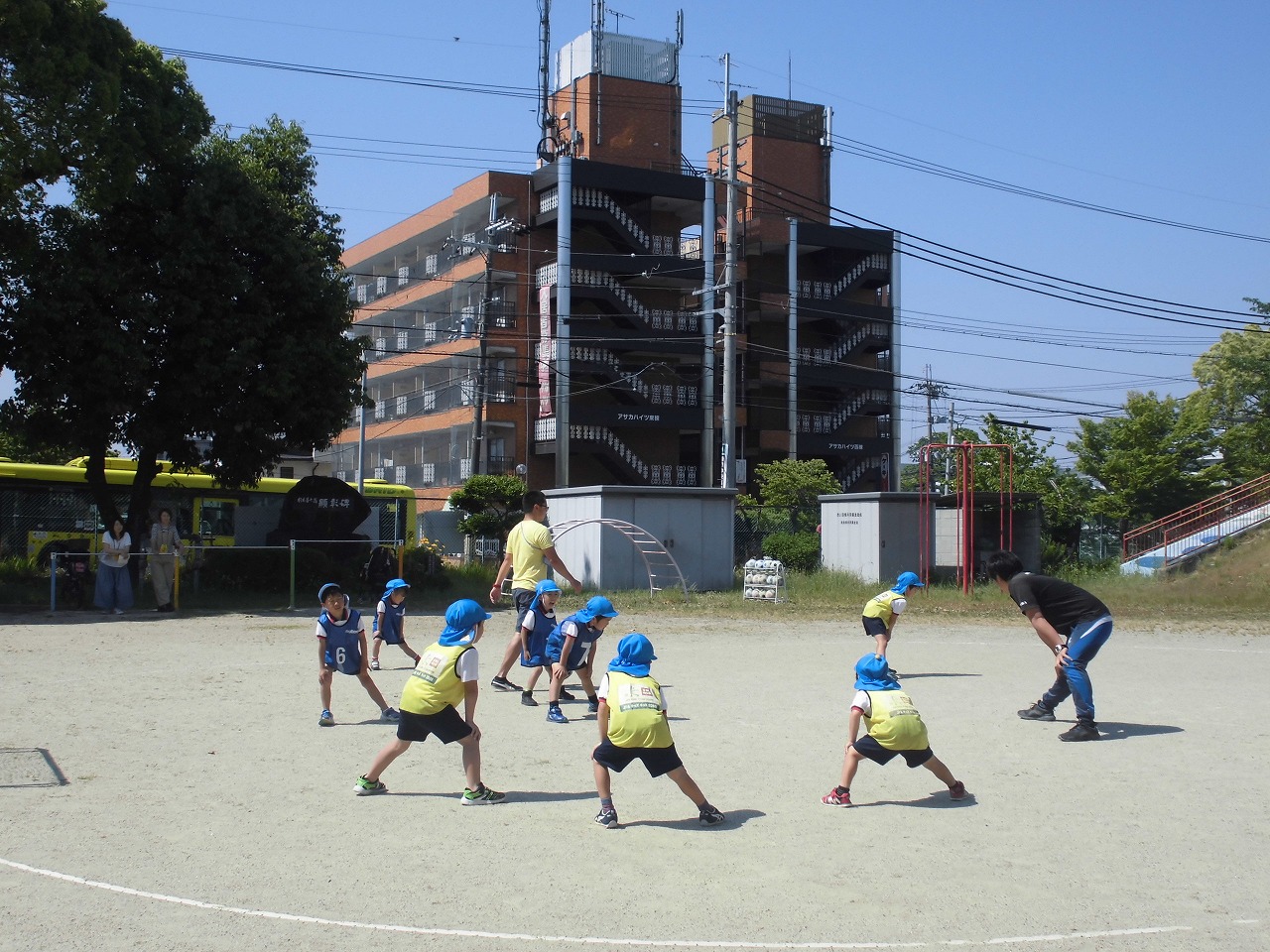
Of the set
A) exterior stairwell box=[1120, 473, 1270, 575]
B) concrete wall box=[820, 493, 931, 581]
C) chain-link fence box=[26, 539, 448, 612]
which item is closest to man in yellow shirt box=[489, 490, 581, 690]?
chain-link fence box=[26, 539, 448, 612]

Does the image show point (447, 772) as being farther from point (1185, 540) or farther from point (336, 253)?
point (1185, 540)

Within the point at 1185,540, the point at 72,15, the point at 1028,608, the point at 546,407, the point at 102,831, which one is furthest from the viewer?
the point at 546,407

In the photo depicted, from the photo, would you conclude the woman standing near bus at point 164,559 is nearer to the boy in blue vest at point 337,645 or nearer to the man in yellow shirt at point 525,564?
the man in yellow shirt at point 525,564

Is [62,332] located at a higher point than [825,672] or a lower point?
higher

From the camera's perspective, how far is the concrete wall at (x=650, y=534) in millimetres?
26828

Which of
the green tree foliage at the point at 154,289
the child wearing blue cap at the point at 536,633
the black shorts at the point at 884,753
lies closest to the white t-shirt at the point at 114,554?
the green tree foliage at the point at 154,289

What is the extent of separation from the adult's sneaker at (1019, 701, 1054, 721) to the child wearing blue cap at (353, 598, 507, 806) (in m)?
5.32

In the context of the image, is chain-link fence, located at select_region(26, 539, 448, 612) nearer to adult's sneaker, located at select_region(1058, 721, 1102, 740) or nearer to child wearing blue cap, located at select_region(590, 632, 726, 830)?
adult's sneaker, located at select_region(1058, 721, 1102, 740)

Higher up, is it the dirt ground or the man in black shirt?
the man in black shirt

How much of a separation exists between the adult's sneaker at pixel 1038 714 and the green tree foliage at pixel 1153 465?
28963 millimetres

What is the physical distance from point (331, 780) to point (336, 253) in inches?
763

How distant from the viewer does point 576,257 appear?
1946 inches

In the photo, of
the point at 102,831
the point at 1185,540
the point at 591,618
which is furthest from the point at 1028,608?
the point at 1185,540

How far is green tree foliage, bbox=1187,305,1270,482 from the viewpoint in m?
39.9
